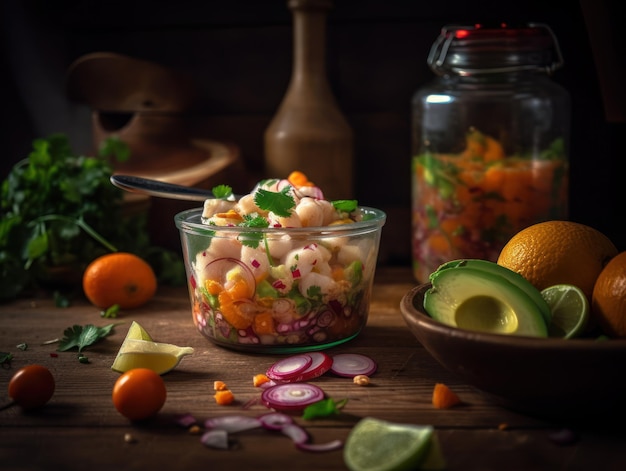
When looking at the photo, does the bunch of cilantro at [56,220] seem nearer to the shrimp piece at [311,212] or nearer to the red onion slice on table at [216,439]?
the shrimp piece at [311,212]

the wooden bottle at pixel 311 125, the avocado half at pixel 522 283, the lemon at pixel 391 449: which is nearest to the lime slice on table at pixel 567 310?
the avocado half at pixel 522 283

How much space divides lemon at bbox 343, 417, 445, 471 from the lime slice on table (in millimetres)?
262

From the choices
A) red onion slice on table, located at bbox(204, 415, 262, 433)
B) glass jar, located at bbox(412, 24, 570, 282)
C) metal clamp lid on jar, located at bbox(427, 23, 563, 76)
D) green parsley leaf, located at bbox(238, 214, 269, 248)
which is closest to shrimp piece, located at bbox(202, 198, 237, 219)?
green parsley leaf, located at bbox(238, 214, 269, 248)

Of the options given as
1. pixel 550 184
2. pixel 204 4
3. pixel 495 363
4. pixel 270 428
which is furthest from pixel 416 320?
pixel 204 4

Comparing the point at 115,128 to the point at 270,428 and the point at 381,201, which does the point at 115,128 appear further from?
the point at 270,428

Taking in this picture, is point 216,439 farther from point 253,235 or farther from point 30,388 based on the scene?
point 253,235

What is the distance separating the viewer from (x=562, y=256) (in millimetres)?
1112

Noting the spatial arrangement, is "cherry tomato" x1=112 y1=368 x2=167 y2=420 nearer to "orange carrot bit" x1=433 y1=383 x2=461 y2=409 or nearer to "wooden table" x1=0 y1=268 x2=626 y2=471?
"wooden table" x1=0 y1=268 x2=626 y2=471

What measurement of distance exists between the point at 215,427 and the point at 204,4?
1511 millimetres

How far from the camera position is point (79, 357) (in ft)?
4.24

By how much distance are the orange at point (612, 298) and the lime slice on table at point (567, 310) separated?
0.03m

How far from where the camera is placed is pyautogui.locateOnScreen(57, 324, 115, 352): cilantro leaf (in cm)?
135

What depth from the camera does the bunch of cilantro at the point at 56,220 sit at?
1742 millimetres

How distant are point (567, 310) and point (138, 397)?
58cm
